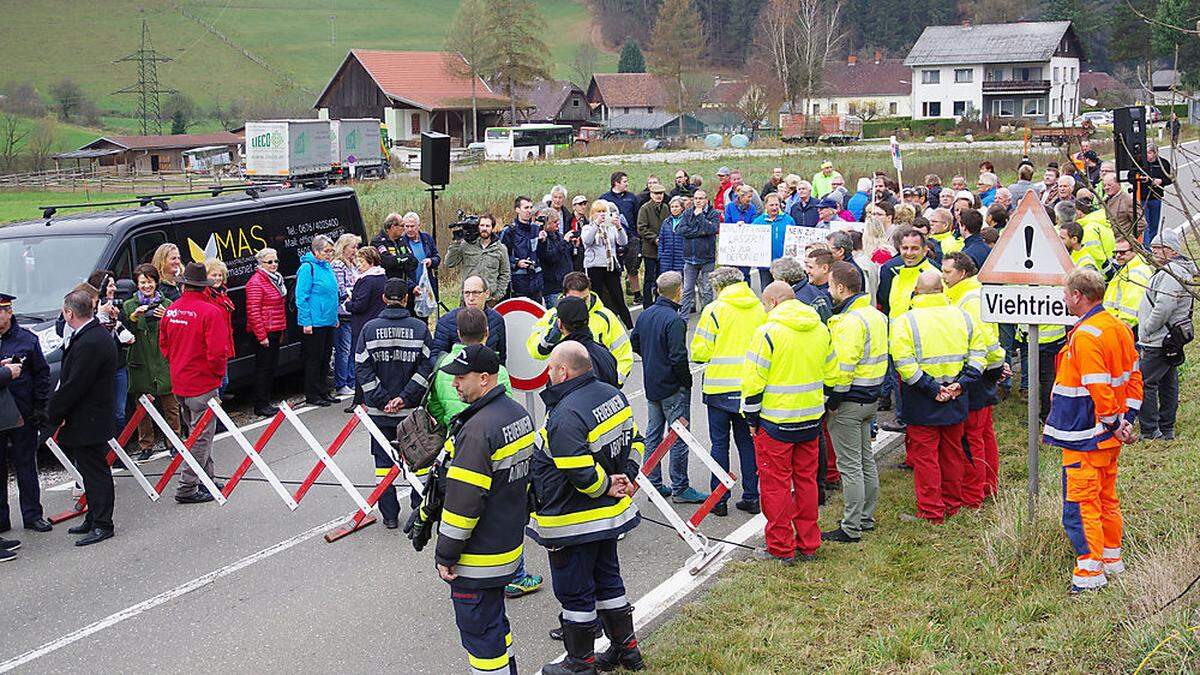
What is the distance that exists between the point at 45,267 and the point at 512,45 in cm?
9562

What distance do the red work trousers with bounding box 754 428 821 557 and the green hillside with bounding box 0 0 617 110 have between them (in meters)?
110

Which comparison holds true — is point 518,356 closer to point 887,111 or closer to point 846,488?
point 846,488

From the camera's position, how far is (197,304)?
10.4 metres

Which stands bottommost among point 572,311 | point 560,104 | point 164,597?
point 164,597

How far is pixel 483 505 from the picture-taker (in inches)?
227

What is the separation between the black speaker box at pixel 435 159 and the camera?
15906mm

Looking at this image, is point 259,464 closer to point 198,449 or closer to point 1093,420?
point 198,449

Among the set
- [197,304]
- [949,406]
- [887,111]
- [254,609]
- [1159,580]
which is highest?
[887,111]

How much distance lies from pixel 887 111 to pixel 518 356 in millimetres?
114378

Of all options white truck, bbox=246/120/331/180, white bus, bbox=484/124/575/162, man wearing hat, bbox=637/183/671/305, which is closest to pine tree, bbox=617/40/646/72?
white bus, bbox=484/124/575/162

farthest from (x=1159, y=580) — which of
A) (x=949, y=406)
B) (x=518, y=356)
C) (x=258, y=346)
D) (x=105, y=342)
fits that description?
(x=258, y=346)

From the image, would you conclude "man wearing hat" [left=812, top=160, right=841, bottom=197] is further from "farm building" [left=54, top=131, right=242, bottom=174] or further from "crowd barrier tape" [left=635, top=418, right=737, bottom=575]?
"farm building" [left=54, top=131, right=242, bottom=174]

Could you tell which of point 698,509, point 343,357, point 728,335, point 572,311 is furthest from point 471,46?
point 572,311

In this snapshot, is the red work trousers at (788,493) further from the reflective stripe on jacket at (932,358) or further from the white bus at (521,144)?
the white bus at (521,144)
